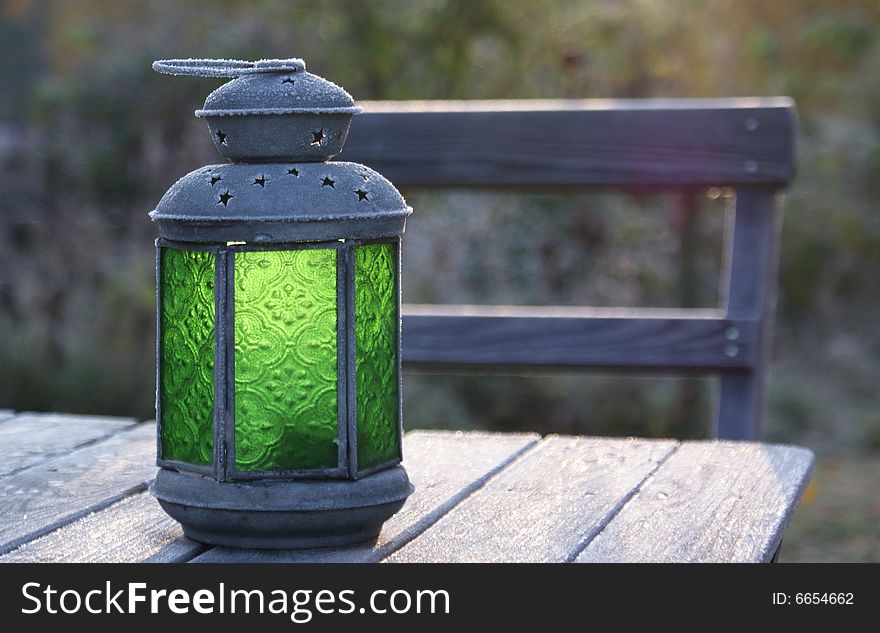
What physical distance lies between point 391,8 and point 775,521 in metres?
5.19

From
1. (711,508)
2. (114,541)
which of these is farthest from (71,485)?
(711,508)


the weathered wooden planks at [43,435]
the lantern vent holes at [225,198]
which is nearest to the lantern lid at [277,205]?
the lantern vent holes at [225,198]

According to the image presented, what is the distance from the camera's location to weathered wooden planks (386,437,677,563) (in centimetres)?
127

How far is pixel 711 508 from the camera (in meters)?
1.43

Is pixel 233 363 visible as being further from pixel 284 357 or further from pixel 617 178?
pixel 617 178

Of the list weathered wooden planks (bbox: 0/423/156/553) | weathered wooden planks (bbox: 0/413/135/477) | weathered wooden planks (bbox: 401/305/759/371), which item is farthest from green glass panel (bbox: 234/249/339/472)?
weathered wooden planks (bbox: 401/305/759/371)

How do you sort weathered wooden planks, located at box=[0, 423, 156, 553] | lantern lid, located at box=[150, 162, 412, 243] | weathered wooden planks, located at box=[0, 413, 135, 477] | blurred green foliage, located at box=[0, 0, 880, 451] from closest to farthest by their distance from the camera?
lantern lid, located at box=[150, 162, 412, 243] < weathered wooden planks, located at box=[0, 423, 156, 553] < weathered wooden planks, located at box=[0, 413, 135, 477] < blurred green foliage, located at box=[0, 0, 880, 451]

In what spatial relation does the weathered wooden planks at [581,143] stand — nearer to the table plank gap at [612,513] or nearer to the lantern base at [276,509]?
the table plank gap at [612,513]

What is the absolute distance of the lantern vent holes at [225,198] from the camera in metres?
1.24

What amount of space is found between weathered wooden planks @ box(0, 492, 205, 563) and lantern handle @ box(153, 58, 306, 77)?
449 mm

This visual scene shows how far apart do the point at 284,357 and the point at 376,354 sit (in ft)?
0.33

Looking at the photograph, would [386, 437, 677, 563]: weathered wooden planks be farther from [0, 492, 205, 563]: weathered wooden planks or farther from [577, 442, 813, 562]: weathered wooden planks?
[0, 492, 205, 563]: weathered wooden planks

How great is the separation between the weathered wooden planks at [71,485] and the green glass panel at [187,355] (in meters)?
0.16

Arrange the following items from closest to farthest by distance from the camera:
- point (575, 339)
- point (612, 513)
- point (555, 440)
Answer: point (612, 513)
point (555, 440)
point (575, 339)
